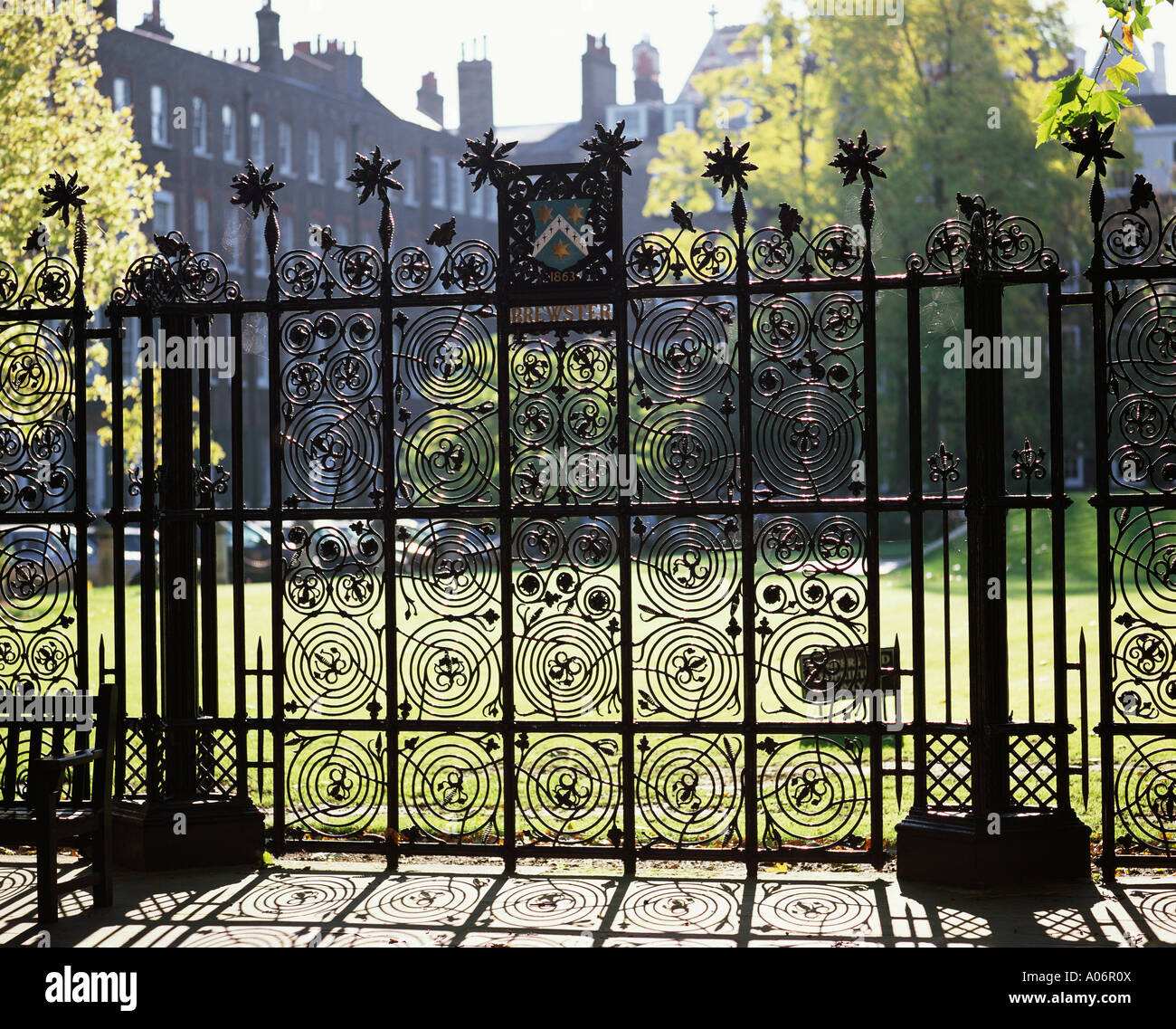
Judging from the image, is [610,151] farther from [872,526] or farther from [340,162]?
[340,162]

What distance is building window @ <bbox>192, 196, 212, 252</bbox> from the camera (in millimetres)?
34625

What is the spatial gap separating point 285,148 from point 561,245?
111 ft

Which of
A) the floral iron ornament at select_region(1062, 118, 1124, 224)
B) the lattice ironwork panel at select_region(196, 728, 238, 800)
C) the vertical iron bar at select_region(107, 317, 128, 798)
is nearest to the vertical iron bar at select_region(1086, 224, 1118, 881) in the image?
the floral iron ornament at select_region(1062, 118, 1124, 224)

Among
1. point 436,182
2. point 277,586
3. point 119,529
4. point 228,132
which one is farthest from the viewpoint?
point 436,182

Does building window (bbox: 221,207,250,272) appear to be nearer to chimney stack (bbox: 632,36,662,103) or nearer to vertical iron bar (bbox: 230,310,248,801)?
vertical iron bar (bbox: 230,310,248,801)

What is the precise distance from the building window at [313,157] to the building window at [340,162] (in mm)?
706

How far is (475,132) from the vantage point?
150 ft

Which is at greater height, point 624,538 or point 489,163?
point 489,163

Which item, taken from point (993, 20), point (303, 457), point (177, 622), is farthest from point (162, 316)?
point (993, 20)

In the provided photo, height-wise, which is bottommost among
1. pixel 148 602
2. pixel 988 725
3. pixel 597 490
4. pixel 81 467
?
pixel 988 725

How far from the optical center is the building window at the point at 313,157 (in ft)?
128

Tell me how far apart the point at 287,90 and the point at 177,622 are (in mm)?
33708

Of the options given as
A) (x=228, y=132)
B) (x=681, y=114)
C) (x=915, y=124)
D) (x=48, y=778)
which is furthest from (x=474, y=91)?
(x=48, y=778)

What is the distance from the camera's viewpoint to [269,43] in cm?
3781
